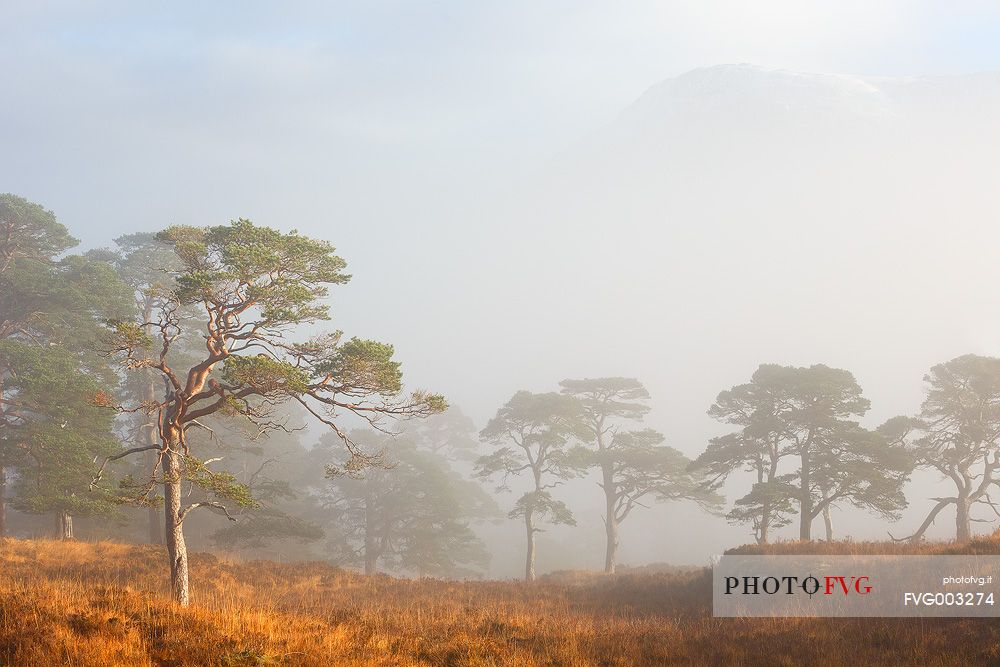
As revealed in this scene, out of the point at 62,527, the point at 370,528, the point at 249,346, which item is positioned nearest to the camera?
the point at 249,346

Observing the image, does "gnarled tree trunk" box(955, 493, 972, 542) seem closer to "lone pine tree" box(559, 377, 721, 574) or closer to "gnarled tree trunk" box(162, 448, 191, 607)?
"lone pine tree" box(559, 377, 721, 574)

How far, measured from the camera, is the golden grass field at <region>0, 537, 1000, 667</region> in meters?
7.12

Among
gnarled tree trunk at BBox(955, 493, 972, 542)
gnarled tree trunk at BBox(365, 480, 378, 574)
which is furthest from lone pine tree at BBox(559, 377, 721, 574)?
gnarled tree trunk at BBox(365, 480, 378, 574)

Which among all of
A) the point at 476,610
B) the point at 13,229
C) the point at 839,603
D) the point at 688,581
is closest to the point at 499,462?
the point at 688,581

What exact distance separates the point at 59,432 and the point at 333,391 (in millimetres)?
14140

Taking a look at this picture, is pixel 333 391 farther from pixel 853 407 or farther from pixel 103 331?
pixel 853 407

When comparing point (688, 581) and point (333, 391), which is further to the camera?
point (688, 581)

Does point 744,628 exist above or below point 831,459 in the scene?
below

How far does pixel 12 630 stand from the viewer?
7.16 meters

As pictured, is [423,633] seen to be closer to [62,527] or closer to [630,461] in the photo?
[62,527]

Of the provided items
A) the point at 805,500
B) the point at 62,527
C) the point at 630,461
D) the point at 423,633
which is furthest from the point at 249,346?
the point at 630,461

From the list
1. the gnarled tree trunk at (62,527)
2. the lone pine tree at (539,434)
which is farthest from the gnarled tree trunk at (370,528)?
the gnarled tree trunk at (62,527)

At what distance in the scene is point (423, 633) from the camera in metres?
10.0

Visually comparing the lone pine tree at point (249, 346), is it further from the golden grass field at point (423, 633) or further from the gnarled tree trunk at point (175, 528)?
the golden grass field at point (423, 633)
